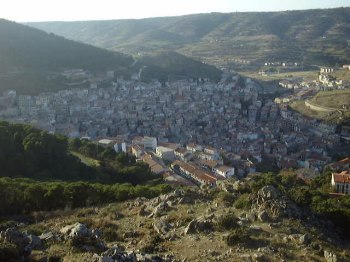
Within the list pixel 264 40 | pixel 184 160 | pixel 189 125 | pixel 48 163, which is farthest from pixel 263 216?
pixel 264 40

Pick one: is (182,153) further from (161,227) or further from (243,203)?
(161,227)

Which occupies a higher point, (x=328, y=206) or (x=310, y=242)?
(x=310, y=242)

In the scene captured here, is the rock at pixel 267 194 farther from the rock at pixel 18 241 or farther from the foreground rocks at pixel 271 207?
the rock at pixel 18 241

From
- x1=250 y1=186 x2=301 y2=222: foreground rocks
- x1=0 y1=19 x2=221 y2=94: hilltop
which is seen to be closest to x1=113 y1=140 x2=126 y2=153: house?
x1=0 y1=19 x2=221 y2=94: hilltop

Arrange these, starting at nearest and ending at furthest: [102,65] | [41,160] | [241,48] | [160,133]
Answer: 1. [41,160]
2. [160,133]
3. [102,65]
4. [241,48]

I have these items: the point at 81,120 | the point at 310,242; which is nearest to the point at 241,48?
the point at 81,120

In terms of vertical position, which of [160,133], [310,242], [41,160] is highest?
[310,242]

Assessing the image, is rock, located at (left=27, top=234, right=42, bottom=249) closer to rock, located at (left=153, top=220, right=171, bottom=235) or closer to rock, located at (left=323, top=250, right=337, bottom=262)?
rock, located at (left=153, top=220, right=171, bottom=235)

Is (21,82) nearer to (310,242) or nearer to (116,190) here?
(116,190)
